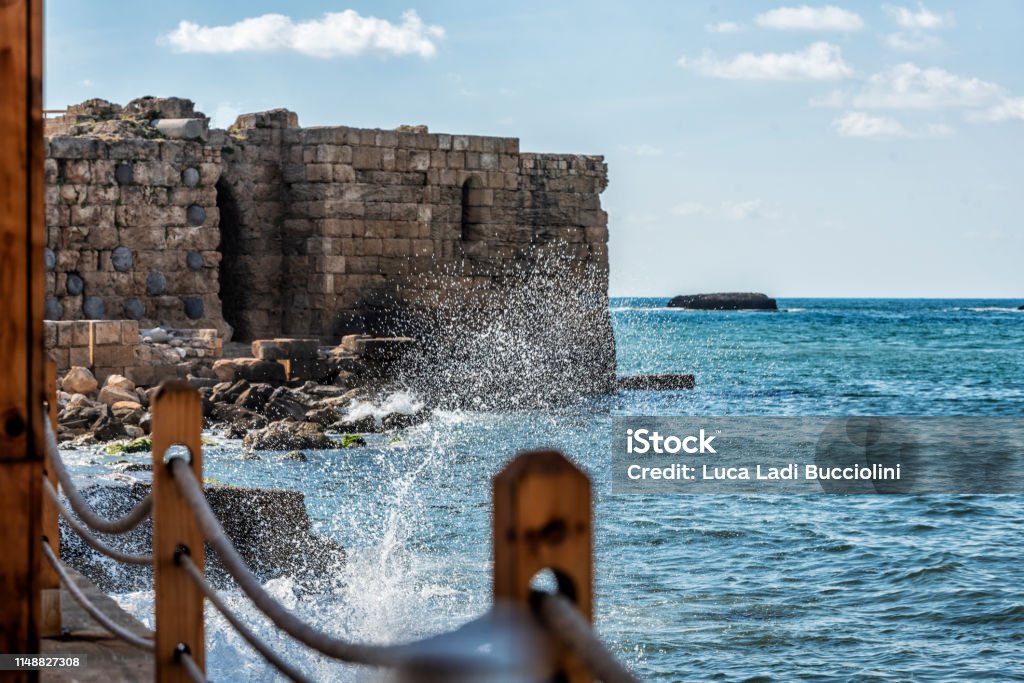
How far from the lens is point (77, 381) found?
1538 cm

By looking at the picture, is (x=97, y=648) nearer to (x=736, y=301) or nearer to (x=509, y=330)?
(x=509, y=330)

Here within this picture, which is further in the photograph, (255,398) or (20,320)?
(255,398)

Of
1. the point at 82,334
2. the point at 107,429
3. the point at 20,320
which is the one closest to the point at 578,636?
the point at 20,320

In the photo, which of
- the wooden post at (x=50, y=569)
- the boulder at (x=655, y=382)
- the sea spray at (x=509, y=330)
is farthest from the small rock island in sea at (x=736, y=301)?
the wooden post at (x=50, y=569)

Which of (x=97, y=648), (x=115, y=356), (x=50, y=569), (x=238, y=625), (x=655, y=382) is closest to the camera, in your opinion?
(x=238, y=625)

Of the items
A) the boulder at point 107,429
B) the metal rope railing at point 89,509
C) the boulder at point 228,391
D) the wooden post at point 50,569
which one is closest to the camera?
the metal rope railing at point 89,509

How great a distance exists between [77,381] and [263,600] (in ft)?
44.0

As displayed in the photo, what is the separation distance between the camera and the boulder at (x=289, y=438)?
14.7m

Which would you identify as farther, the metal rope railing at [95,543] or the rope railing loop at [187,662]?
the metal rope railing at [95,543]

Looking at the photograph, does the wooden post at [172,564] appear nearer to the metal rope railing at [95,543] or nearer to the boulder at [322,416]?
the metal rope railing at [95,543]

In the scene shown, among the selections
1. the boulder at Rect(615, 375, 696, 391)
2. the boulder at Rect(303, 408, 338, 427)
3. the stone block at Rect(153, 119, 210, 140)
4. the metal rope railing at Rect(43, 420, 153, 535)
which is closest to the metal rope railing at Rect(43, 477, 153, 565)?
the metal rope railing at Rect(43, 420, 153, 535)

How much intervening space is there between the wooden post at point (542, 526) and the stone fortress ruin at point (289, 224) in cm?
1621

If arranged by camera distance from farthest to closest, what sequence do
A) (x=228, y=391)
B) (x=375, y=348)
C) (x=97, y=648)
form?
1. (x=375, y=348)
2. (x=228, y=391)
3. (x=97, y=648)

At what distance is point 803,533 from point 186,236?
923 cm
